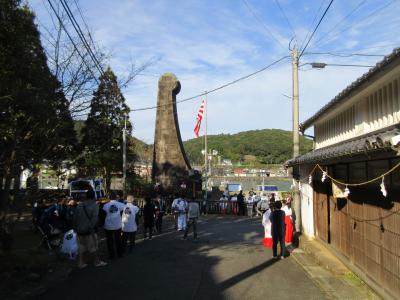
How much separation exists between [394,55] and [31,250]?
943 cm

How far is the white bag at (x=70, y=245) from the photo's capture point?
35.0 feet

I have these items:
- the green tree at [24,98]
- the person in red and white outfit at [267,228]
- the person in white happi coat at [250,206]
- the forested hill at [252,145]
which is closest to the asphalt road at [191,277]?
the person in red and white outfit at [267,228]

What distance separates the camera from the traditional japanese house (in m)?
6.47

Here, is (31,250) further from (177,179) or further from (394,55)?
(177,179)

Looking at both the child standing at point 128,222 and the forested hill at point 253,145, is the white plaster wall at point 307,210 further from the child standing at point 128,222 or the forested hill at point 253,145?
the forested hill at point 253,145

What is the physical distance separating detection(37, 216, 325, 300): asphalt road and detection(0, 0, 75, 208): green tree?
10.0 ft

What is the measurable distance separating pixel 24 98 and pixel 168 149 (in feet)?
67.7

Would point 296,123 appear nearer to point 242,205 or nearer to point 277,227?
point 277,227

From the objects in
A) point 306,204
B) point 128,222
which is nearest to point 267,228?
point 306,204

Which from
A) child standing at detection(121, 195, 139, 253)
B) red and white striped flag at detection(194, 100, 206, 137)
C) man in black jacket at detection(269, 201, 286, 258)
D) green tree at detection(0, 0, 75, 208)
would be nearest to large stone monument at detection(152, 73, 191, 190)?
red and white striped flag at detection(194, 100, 206, 137)

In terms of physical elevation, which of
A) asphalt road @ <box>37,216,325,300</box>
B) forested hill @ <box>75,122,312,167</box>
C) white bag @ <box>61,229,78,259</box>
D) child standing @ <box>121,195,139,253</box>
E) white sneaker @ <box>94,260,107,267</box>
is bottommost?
asphalt road @ <box>37,216,325,300</box>

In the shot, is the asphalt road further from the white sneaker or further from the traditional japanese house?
the traditional japanese house

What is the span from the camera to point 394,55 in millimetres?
Result: 5629

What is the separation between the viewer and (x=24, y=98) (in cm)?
895
